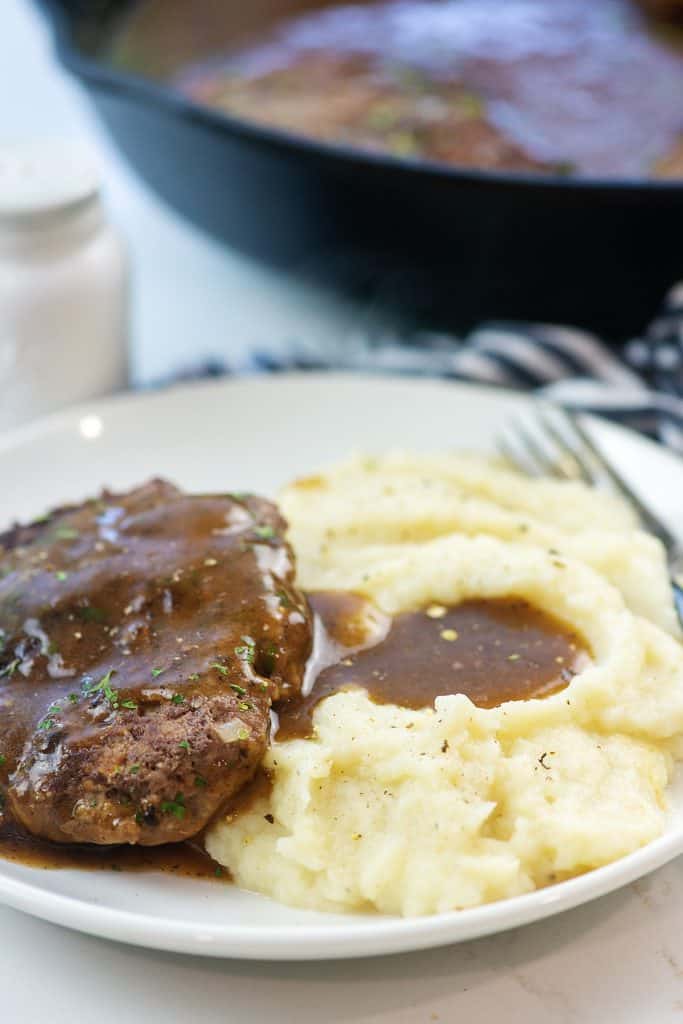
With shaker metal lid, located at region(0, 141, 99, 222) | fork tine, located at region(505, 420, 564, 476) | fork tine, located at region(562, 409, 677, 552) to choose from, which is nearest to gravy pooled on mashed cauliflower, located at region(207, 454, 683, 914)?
fork tine, located at region(562, 409, 677, 552)

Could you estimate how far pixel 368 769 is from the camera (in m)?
3.74

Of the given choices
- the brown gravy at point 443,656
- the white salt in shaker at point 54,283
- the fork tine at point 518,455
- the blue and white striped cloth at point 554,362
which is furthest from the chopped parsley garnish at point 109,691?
the blue and white striped cloth at point 554,362

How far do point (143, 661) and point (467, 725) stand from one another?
3.26ft

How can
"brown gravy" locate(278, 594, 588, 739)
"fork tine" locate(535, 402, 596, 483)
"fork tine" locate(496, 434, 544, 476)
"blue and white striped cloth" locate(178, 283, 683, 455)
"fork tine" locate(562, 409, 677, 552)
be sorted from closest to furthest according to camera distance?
"brown gravy" locate(278, 594, 588, 739) → "fork tine" locate(562, 409, 677, 552) → "fork tine" locate(535, 402, 596, 483) → "fork tine" locate(496, 434, 544, 476) → "blue and white striped cloth" locate(178, 283, 683, 455)

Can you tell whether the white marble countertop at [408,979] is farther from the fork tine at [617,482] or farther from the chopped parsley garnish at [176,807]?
the fork tine at [617,482]

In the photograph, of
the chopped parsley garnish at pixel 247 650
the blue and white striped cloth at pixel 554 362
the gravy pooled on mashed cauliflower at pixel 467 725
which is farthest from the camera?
the blue and white striped cloth at pixel 554 362

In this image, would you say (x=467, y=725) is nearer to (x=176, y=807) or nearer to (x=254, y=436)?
(x=176, y=807)

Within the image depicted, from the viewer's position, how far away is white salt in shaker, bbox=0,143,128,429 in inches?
243

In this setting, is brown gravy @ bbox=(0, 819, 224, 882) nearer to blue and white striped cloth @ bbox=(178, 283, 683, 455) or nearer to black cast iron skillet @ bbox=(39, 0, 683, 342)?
blue and white striped cloth @ bbox=(178, 283, 683, 455)

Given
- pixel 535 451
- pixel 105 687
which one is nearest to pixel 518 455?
pixel 535 451

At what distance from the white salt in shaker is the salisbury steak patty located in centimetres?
195

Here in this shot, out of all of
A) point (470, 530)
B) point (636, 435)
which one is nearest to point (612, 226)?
point (636, 435)

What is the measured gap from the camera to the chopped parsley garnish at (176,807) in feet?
11.8

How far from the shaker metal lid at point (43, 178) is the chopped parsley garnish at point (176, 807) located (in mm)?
3462
